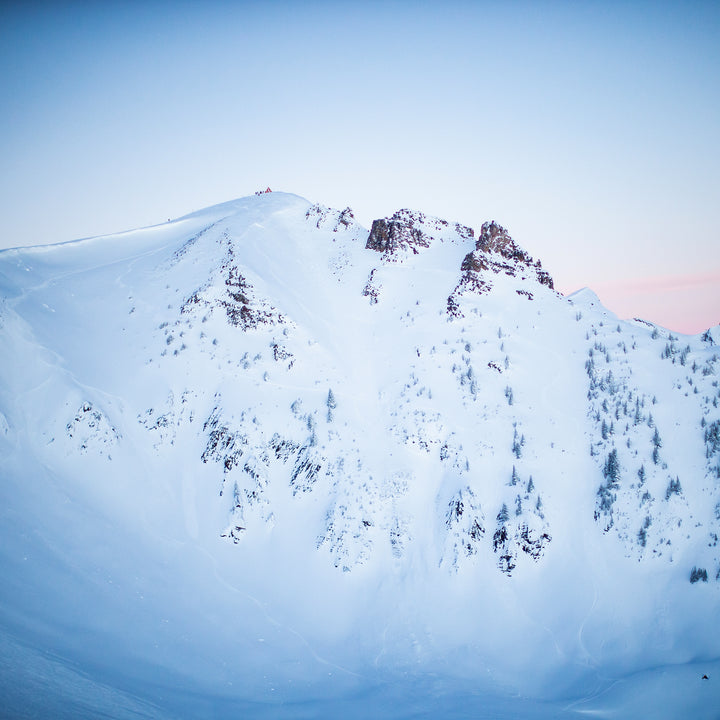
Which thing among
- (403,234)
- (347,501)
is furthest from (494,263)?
(347,501)

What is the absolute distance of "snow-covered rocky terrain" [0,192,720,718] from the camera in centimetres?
2311

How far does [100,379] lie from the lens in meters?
37.3

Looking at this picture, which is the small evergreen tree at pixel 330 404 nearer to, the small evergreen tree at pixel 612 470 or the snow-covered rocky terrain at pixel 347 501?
the snow-covered rocky terrain at pixel 347 501

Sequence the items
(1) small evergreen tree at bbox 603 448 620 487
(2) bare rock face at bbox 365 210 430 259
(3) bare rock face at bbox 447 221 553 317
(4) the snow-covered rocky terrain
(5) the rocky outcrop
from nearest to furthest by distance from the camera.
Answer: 1. (4) the snow-covered rocky terrain
2. (1) small evergreen tree at bbox 603 448 620 487
3. (3) bare rock face at bbox 447 221 553 317
4. (5) the rocky outcrop
5. (2) bare rock face at bbox 365 210 430 259

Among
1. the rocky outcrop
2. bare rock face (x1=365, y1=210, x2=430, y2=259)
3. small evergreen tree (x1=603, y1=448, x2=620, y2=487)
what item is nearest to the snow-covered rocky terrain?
small evergreen tree (x1=603, y1=448, x2=620, y2=487)

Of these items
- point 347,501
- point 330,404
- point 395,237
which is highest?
point 395,237

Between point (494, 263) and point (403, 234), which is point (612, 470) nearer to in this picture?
point (494, 263)

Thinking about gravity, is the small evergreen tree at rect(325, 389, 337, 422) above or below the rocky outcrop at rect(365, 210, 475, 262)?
below

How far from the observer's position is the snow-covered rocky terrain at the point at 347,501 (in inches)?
910

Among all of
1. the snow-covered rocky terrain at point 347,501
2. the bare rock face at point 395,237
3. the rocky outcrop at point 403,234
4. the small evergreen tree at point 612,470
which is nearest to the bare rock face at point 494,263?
the snow-covered rocky terrain at point 347,501

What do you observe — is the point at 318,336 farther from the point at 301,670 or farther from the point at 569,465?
the point at 301,670

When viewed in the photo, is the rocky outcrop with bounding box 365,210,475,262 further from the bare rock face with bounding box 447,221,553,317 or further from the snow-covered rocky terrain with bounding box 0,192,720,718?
the snow-covered rocky terrain with bounding box 0,192,720,718

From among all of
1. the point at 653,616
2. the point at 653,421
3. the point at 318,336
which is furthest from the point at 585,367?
the point at 318,336

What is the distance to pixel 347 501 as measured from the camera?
31641mm
